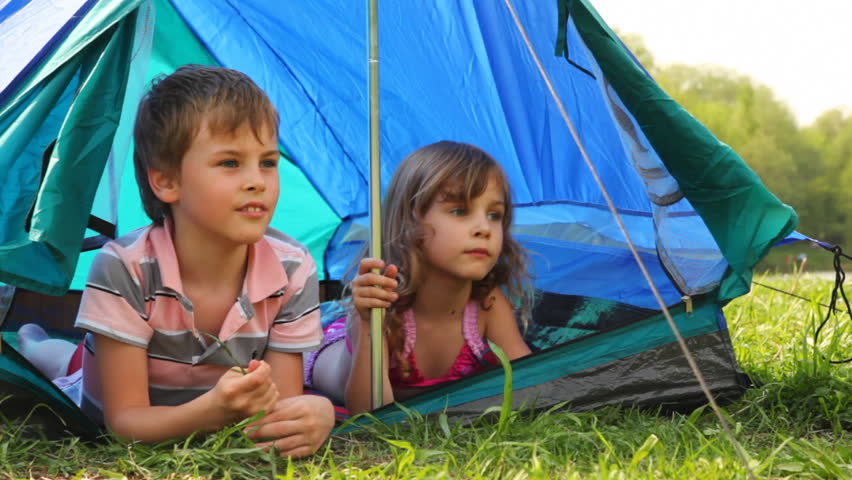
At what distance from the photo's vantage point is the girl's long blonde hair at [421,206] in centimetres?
173

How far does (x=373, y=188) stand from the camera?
4.82 feet

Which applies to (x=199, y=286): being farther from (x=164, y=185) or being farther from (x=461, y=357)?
(x=461, y=357)

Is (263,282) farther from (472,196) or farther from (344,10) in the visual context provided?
(344,10)

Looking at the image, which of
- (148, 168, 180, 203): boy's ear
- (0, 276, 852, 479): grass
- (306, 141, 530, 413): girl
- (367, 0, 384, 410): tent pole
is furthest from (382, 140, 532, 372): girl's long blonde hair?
(148, 168, 180, 203): boy's ear

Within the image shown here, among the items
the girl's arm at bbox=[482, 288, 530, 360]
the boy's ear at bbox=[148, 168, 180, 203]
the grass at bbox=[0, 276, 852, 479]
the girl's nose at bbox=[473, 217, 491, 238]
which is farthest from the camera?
the girl's arm at bbox=[482, 288, 530, 360]

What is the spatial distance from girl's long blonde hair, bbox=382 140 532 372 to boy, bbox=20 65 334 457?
27cm

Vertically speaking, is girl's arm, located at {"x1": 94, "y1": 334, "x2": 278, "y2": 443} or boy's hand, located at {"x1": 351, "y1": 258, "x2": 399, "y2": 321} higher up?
boy's hand, located at {"x1": 351, "y1": 258, "x2": 399, "y2": 321}

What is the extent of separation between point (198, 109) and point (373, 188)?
0.98 ft

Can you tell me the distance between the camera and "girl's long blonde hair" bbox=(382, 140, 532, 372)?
5.69 feet

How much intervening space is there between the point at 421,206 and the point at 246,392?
0.66 meters

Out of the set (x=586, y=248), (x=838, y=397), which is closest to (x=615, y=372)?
(x=838, y=397)

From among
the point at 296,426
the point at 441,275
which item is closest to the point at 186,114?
the point at 296,426

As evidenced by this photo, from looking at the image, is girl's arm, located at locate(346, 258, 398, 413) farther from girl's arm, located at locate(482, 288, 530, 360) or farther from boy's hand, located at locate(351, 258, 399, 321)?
girl's arm, located at locate(482, 288, 530, 360)

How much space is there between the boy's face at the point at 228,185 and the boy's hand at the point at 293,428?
0.88 ft
